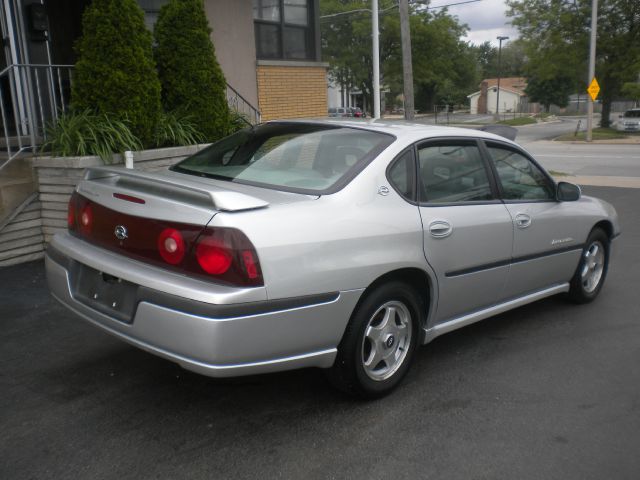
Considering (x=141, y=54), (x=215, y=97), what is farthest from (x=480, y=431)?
(x=215, y=97)

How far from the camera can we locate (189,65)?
321 inches

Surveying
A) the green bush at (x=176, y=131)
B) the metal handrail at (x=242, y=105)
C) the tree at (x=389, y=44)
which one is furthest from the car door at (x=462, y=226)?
the tree at (x=389, y=44)

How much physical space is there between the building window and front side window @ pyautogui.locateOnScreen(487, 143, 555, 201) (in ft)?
27.4

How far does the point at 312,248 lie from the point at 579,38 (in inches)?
1593

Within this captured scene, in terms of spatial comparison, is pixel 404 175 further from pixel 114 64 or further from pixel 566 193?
pixel 114 64

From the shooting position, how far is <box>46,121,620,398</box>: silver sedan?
290 centimetres

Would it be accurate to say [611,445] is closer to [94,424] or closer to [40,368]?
[94,424]

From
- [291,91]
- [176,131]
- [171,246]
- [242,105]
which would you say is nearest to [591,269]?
[171,246]

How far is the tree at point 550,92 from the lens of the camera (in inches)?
3155

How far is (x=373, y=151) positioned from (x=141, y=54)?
14.4ft

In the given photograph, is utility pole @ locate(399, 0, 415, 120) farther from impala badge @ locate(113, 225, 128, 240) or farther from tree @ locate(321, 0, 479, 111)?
tree @ locate(321, 0, 479, 111)

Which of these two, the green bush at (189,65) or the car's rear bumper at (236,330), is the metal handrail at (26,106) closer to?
the green bush at (189,65)

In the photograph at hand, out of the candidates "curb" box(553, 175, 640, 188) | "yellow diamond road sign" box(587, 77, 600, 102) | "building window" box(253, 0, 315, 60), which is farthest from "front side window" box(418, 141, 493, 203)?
"yellow diamond road sign" box(587, 77, 600, 102)

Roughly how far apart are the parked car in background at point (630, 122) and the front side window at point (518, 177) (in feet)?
124
